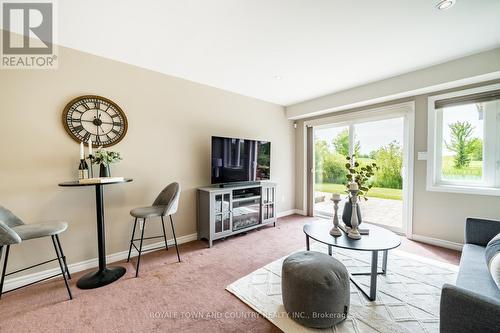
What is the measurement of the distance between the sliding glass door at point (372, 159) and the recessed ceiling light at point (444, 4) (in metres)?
1.81

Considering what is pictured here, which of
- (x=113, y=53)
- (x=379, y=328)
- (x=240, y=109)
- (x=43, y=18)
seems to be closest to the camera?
(x=379, y=328)

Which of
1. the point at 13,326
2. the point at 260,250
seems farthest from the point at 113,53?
the point at 260,250

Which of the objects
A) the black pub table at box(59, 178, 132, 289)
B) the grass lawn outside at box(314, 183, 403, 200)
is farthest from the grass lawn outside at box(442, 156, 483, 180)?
the black pub table at box(59, 178, 132, 289)

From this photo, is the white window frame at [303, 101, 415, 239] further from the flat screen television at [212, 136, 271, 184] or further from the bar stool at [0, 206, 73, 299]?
the bar stool at [0, 206, 73, 299]

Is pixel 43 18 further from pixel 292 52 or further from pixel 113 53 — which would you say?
pixel 292 52

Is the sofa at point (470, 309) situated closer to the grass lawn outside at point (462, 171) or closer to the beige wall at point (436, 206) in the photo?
the beige wall at point (436, 206)

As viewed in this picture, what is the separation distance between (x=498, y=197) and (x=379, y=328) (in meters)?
2.40

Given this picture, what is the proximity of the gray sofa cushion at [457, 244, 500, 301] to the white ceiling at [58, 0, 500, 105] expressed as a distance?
1993 millimetres

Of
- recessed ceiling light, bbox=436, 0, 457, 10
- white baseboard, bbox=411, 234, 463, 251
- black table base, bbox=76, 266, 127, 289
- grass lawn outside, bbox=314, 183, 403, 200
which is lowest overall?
black table base, bbox=76, 266, 127, 289

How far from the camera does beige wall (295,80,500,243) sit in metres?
2.50

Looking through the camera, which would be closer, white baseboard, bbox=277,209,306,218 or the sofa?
the sofa

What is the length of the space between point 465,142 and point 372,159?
1.12 m

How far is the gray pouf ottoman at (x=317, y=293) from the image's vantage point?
138 centimetres

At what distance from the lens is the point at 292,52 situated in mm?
2232
